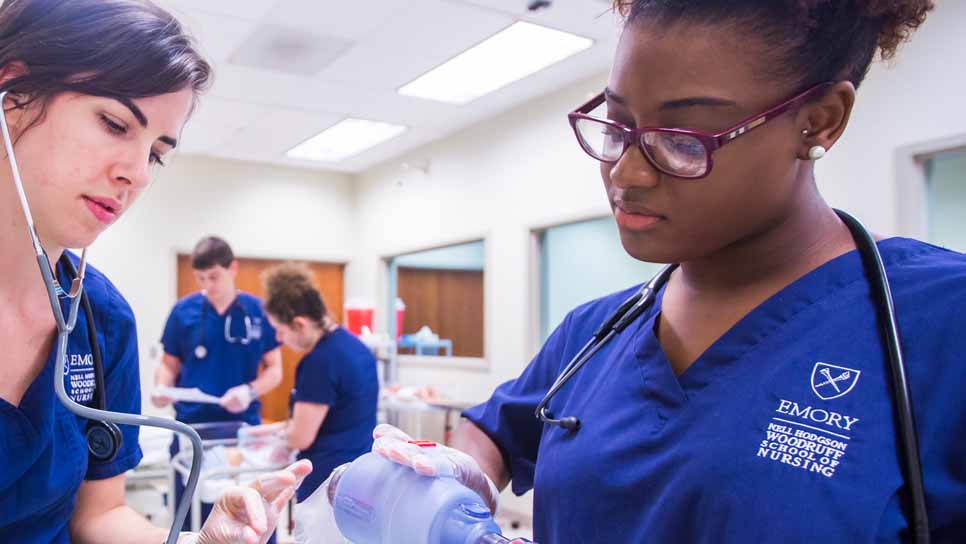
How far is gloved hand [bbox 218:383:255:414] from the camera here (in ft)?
10.0

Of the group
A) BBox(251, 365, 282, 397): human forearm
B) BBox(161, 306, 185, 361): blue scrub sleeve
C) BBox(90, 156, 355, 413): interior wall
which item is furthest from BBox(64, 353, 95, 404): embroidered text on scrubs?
BBox(90, 156, 355, 413): interior wall

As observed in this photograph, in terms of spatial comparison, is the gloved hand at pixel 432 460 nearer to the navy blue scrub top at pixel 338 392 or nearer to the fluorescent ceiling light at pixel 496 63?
the navy blue scrub top at pixel 338 392

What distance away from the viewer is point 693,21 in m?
0.69

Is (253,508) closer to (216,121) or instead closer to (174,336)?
(174,336)

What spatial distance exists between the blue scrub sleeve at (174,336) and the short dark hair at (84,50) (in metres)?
2.59

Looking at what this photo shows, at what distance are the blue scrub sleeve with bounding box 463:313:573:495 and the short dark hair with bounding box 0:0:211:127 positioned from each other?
59cm

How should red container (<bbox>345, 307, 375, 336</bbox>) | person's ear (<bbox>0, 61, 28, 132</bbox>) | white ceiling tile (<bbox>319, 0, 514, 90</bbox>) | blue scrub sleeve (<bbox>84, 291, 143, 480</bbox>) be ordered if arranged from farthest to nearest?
red container (<bbox>345, 307, 375, 336</bbox>)
white ceiling tile (<bbox>319, 0, 514, 90</bbox>)
blue scrub sleeve (<bbox>84, 291, 143, 480</bbox>)
person's ear (<bbox>0, 61, 28, 132</bbox>)

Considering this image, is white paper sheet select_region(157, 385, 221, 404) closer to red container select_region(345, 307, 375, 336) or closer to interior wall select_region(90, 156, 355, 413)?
red container select_region(345, 307, 375, 336)

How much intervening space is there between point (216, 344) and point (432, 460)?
272 centimetres

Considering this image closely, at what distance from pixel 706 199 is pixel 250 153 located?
5.35 m

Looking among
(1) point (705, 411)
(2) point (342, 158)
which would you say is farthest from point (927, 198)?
(2) point (342, 158)

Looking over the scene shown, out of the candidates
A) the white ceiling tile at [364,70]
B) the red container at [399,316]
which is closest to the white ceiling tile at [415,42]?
the white ceiling tile at [364,70]

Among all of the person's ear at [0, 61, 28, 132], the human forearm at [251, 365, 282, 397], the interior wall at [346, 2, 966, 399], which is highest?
the interior wall at [346, 2, 966, 399]

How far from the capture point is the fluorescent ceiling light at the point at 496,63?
3.37 m
